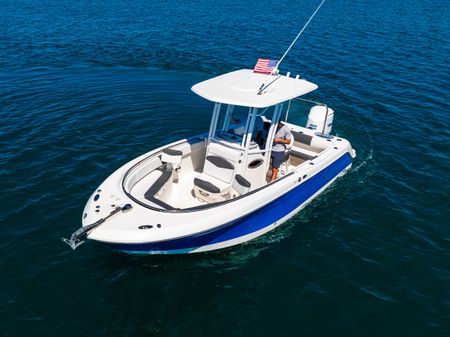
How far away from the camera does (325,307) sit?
9078 millimetres

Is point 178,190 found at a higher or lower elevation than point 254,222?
lower

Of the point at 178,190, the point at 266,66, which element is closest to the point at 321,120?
the point at 266,66

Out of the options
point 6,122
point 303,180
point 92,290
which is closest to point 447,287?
point 303,180

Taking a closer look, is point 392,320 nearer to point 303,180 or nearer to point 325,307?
point 325,307

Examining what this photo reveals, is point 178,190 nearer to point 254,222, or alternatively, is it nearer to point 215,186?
point 215,186

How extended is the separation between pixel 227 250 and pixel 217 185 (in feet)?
6.21

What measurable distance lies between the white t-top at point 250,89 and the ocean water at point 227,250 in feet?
12.9

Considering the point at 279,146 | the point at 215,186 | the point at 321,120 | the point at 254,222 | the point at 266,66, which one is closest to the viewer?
the point at 254,222

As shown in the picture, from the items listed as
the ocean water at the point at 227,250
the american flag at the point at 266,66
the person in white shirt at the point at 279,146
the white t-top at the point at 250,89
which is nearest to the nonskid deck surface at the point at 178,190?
the ocean water at the point at 227,250

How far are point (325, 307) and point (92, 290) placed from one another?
18.4 feet

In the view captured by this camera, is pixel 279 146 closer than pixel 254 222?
No

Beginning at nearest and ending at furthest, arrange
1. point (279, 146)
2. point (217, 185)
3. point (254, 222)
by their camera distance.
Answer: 1. point (254, 222)
2. point (217, 185)
3. point (279, 146)

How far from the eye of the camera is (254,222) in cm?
1045

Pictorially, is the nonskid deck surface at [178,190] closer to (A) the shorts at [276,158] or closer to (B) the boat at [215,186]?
(B) the boat at [215,186]
